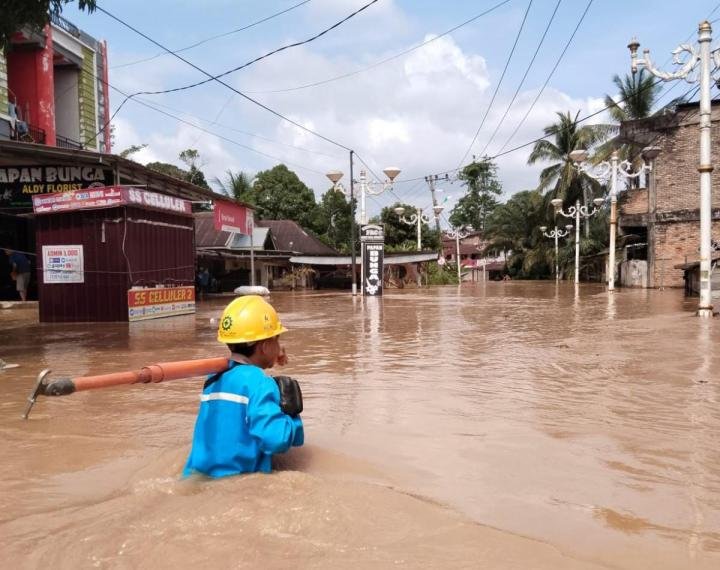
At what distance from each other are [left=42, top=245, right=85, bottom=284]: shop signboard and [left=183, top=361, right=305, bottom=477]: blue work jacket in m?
12.1

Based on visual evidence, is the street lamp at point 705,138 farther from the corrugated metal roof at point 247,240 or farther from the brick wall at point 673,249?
the corrugated metal roof at point 247,240

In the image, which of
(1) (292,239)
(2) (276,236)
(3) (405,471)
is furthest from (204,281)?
(3) (405,471)

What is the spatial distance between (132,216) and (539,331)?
8951 millimetres

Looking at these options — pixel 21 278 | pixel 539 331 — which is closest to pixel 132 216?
pixel 21 278

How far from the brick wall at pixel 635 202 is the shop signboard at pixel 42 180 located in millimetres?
24971

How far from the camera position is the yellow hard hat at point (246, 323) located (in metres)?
2.93

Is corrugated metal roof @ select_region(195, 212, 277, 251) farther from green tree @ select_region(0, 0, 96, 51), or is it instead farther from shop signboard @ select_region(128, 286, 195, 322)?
green tree @ select_region(0, 0, 96, 51)

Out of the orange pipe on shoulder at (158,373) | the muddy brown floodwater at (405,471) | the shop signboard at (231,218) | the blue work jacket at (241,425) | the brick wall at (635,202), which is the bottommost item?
→ the muddy brown floodwater at (405,471)

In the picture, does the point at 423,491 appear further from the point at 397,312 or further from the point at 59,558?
the point at 397,312

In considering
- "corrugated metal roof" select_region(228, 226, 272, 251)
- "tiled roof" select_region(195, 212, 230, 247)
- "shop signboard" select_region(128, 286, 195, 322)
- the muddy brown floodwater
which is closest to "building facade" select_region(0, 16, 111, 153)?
"shop signboard" select_region(128, 286, 195, 322)

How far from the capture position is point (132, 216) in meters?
13.8

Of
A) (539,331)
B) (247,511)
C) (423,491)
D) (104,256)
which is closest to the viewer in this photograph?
(247,511)

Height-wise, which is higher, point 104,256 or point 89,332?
point 104,256

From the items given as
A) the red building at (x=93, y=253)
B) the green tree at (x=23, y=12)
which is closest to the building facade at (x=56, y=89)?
the red building at (x=93, y=253)
